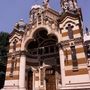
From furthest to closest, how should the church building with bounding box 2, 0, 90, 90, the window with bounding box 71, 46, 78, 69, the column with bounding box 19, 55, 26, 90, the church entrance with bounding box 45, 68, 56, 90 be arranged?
1. the church entrance with bounding box 45, 68, 56, 90
2. the column with bounding box 19, 55, 26, 90
3. the window with bounding box 71, 46, 78, 69
4. the church building with bounding box 2, 0, 90, 90

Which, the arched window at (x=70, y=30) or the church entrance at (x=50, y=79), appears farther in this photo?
the church entrance at (x=50, y=79)

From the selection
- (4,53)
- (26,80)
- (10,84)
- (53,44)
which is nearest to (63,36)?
(53,44)

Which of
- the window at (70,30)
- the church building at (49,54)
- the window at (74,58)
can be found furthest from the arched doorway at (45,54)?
the window at (74,58)

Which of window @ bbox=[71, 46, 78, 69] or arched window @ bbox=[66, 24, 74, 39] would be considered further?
arched window @ bbox=[66, 24, 74, 39]

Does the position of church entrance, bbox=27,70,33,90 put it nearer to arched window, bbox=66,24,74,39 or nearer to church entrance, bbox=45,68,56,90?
church entrance, bbox=45,68,56,90

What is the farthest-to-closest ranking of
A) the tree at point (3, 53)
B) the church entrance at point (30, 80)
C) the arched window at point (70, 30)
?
the tree at point (3, 53) < the church entrance at point (30, 80) < the arched window at point (70, 30)

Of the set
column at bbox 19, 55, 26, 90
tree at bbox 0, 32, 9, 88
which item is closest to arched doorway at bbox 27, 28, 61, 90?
column at bbox 19, 55, 26, 90

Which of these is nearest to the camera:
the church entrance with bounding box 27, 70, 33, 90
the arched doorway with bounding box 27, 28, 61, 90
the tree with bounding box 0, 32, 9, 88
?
the arched doorway with bounding box 27, 28, 61, 90

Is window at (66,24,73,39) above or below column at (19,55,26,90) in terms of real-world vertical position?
above

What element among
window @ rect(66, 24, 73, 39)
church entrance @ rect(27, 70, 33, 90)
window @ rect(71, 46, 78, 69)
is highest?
window @ rect(66, 24, 73, 39)

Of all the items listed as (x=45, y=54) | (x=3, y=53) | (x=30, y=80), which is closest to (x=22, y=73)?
(x=30, y=80)

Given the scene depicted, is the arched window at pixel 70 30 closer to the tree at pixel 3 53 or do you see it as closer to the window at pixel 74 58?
Result: the window at pixel 74 58

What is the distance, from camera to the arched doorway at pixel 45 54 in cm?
1973

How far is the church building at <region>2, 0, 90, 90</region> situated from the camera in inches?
662
